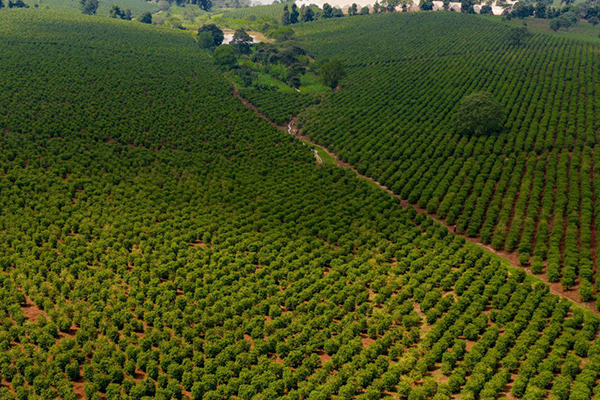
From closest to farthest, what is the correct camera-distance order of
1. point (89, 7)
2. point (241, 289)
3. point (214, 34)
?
point (241, 289), point (214, 34), point (89, 7)

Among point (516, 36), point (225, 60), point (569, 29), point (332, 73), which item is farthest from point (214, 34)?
point (569, 29)

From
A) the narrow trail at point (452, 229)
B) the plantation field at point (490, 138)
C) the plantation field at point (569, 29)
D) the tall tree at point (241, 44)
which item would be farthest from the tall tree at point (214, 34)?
the plantation field at point (569, 29)

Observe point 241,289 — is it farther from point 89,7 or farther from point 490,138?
point 89,7

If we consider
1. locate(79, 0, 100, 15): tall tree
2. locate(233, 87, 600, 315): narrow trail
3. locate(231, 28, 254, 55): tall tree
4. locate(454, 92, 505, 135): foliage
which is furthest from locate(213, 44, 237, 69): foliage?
locate(79, 0, 100, 15): tall tree

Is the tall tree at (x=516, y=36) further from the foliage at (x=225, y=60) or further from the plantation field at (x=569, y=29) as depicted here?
the foliage at (x=225, y=60)

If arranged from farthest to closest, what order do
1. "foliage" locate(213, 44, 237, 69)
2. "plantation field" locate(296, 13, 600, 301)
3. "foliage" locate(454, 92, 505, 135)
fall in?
"foliage" locate(213, 44, 237, 69)
"foliage" locate(454, 92, 505, 135)
"plantation field" locate(296, 13, 600, 301)

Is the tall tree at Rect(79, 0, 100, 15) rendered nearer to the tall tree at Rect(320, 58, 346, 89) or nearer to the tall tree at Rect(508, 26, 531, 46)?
the tall tree at Rect(320, 58, 346, 89)
